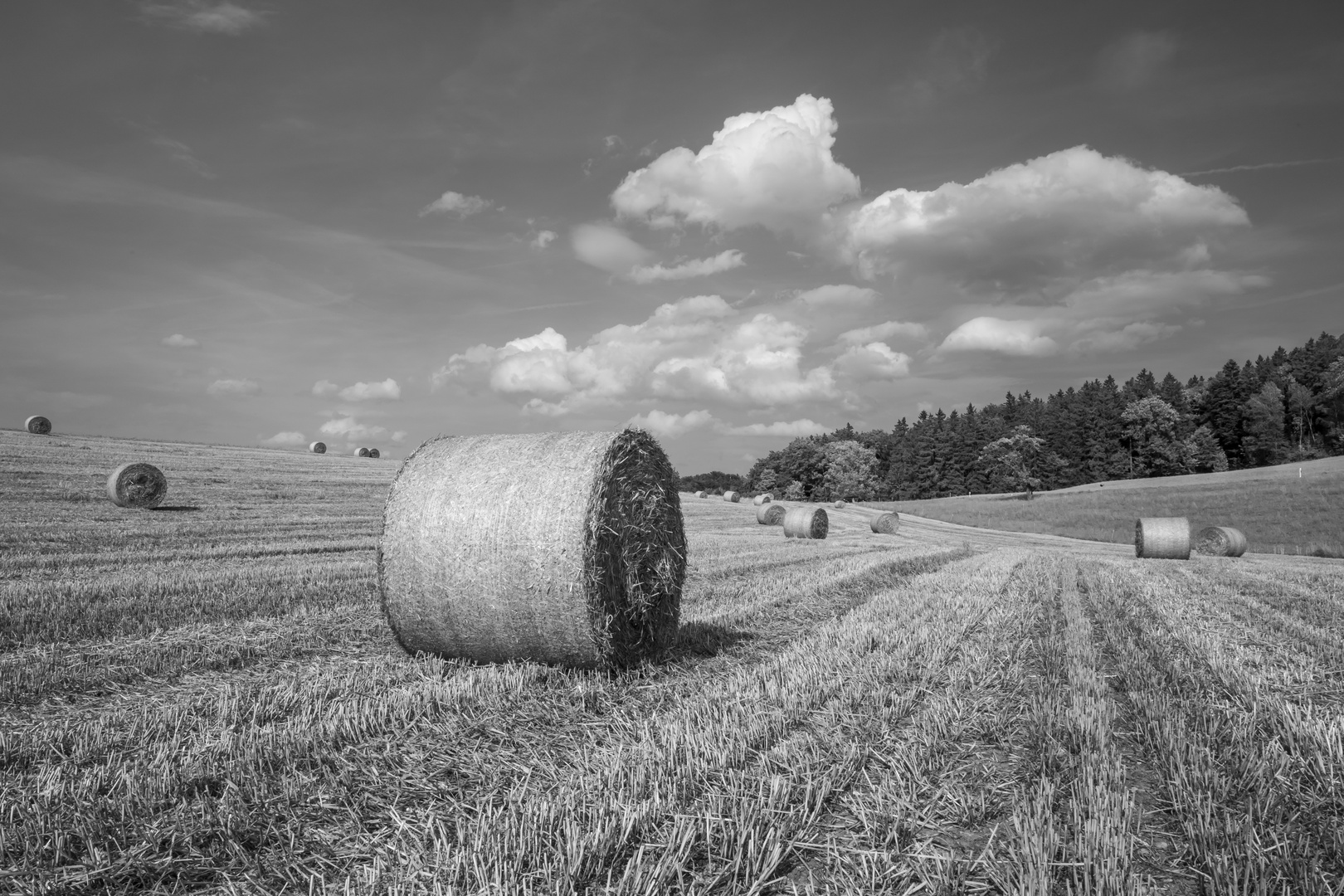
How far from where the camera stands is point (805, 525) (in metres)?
23.8

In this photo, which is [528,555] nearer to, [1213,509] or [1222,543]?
[1222,543]

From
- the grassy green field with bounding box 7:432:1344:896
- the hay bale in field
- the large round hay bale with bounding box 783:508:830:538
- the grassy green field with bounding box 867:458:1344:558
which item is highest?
the hay bale in field

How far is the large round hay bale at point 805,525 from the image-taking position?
77.8 ft

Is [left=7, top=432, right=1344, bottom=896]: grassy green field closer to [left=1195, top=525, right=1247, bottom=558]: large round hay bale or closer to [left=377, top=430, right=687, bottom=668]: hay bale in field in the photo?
[left=377, top=430, right=687, bottom=668]: hay bale in field

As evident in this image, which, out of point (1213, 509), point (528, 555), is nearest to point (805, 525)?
point (528, 555)

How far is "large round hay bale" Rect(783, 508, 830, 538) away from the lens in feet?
77.8

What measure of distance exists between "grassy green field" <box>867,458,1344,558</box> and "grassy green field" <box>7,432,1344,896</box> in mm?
28684

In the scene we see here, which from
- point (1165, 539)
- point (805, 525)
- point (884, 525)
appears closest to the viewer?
point (1165, 539)

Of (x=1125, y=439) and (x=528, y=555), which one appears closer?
(x=528, y=555)

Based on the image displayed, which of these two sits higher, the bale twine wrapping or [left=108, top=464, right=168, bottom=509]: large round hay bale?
[left=108, top=464, right=168, bottom=509]: large round hay bale

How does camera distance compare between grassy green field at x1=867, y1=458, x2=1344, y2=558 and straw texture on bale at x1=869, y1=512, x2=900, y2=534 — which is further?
straw texture on bale at x1=869, y1=512, x2=900, y2=534

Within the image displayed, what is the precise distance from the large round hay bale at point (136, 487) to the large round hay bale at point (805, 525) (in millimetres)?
18767

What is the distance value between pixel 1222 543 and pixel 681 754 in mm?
27120

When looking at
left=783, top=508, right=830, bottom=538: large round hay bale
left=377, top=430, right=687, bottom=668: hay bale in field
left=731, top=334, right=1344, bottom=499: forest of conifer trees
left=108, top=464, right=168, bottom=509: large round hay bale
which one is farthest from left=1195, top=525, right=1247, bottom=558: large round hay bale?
left=731, top=334, right=1344, bottom=499: forest of conifer trees
